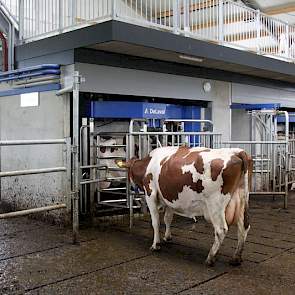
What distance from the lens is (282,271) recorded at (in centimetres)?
429

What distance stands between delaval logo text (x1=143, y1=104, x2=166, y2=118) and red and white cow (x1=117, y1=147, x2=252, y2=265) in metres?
2.20

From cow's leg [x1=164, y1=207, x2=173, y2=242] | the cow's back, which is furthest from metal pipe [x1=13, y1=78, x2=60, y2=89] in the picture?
cow's leg [x1=164, y1=207, x2=173, y2=242]

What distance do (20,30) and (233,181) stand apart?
496 centimetres

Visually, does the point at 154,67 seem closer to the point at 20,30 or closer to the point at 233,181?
the point at 20,30

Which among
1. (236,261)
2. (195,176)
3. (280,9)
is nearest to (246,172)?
(195,176)

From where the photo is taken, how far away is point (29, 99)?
23.3ft

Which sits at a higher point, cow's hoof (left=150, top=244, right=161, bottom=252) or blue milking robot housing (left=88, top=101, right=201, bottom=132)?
blue milking robot housing (left=88, top=101, right=201, bottom=132)

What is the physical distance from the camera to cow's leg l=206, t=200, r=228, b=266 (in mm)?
4438

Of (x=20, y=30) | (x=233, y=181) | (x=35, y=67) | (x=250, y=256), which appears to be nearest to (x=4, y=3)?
(x=20, y=30)

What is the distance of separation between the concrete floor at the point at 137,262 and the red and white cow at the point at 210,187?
33cm

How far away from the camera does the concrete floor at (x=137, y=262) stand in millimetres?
3836

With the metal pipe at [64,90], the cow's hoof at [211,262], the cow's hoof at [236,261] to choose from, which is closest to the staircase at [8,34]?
the metal pipe at [64,90]

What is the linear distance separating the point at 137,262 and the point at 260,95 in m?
6.80

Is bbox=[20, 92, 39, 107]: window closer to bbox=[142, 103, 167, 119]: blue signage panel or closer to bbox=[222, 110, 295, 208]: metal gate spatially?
bbox=[142, 103, 167, 119]: blue signage panel
